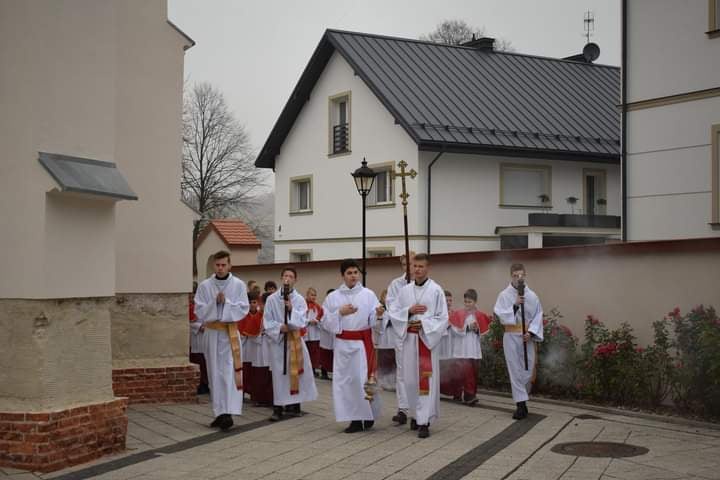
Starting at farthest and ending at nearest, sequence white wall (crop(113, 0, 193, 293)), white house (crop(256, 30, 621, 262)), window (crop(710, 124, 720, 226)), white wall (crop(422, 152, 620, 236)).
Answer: white house (crop(256, 30, 621, 262)), white wall (crop(422, 152, 620, 236)), window (crop(710, 124, 720, 226)), white wall (crop(113, 0, 193, 293))

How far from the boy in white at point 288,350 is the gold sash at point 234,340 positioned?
864 millimetres

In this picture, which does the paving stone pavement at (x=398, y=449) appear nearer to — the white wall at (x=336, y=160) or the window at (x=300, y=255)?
the white wall at (x=336, y=160)

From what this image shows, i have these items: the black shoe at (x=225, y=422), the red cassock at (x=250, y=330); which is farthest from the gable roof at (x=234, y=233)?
the black shoe at (x=225, y=422)

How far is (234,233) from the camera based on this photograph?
2977 centimetres

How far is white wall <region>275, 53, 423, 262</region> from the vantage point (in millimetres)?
29750

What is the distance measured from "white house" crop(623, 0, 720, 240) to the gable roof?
13.5 m

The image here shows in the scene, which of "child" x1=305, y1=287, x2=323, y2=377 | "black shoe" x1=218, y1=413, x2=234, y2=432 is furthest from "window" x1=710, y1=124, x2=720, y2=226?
"black shoe" x1=218, y1=413, x2=234, y2=432

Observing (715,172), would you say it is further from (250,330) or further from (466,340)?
(250,330)

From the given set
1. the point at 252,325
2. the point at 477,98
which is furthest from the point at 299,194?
the point at 252,325

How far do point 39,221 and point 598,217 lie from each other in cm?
2335

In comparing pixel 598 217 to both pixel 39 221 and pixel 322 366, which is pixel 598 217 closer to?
pixel 322 366

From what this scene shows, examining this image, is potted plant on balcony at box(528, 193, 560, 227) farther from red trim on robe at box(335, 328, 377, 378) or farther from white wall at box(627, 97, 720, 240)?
red trim on robe at box(335, 328, 377, 378)

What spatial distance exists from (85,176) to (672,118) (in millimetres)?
12586

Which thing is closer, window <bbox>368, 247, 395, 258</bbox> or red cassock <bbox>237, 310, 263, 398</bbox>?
red cassock <bbox>237, 310, 263, 398</bbox>
